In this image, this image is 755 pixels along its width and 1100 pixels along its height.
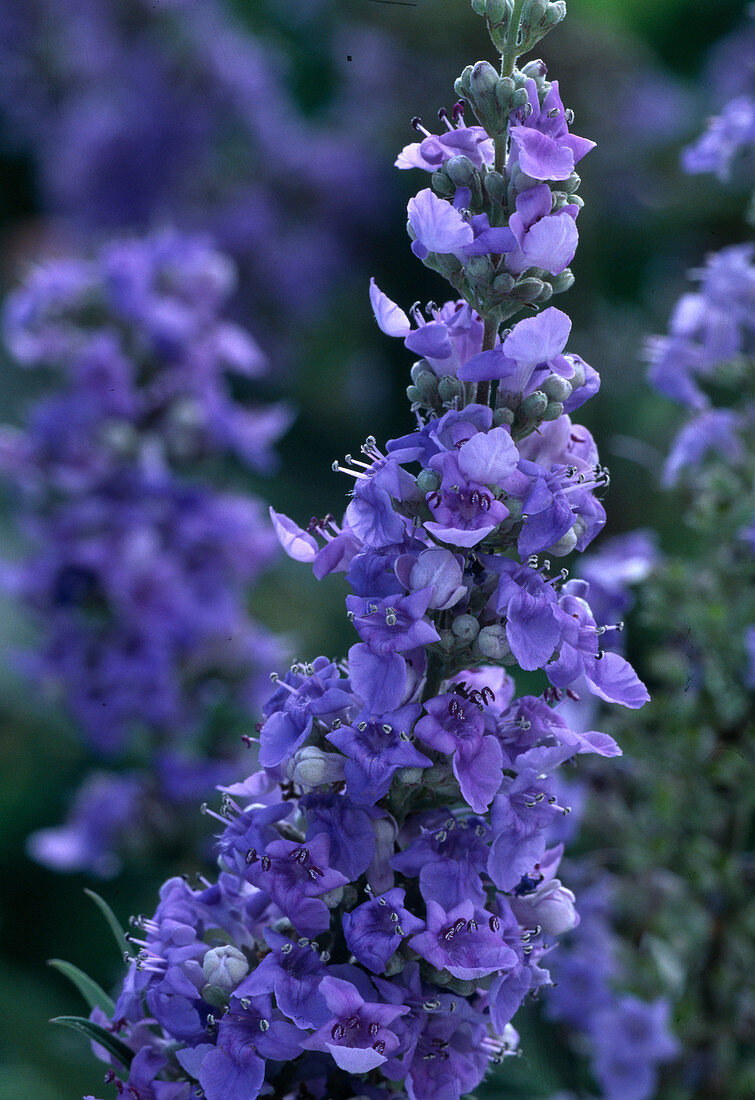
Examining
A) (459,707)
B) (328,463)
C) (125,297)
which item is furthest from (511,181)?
(328,463)

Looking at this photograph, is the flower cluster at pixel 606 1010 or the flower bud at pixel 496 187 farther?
the flower cluster at pixel 606 1010

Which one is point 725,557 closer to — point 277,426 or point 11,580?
point 277,426

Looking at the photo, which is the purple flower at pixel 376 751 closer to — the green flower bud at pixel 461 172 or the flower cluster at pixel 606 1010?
the green flower bud at pixel 461 172

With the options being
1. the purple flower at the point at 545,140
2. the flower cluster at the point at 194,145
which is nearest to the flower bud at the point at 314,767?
the purple flower at the point at 545,140

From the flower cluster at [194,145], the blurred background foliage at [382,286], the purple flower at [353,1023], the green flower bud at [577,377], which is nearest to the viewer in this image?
the purple flower at [353,1023]

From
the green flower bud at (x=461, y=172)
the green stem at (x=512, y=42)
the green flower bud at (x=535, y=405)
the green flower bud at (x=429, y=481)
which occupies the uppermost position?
the green stem at (x=512, y=42)

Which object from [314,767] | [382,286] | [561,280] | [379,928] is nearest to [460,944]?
[379,928]

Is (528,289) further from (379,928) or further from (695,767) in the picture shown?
(695,767)
